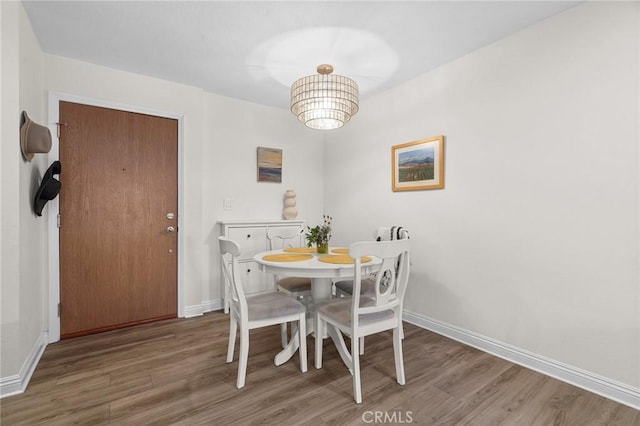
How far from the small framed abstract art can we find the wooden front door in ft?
3.15

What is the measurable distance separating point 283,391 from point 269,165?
2.58 m

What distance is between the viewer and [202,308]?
3.22m

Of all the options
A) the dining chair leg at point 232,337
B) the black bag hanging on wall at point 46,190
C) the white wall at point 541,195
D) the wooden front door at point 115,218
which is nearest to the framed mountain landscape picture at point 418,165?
the white wall at point 541,195

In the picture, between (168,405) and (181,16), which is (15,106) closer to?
(181,16)

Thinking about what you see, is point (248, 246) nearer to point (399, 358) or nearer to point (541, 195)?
point (399, 358)

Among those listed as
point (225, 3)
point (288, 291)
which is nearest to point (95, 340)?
point (288, 291)

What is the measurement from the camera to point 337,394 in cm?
180

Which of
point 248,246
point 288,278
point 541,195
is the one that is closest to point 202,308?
point 248,246

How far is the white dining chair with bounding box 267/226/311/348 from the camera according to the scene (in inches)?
99.1

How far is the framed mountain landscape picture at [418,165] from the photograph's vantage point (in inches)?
107

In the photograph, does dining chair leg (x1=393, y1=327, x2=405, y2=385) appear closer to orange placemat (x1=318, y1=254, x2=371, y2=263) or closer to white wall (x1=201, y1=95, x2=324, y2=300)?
orange placemat (x1=318, y1=254, x2=371, y2=263)

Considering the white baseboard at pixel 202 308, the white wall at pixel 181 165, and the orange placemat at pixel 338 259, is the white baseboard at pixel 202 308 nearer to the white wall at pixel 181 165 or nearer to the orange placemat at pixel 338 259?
the white wall at pixel 181 165

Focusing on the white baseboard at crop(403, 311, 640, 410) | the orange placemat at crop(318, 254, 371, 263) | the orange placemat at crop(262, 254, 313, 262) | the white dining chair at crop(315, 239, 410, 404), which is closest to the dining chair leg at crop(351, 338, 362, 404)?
the white dining chair at crop(315, 239, 410, 404)

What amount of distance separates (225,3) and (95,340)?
112 inches
